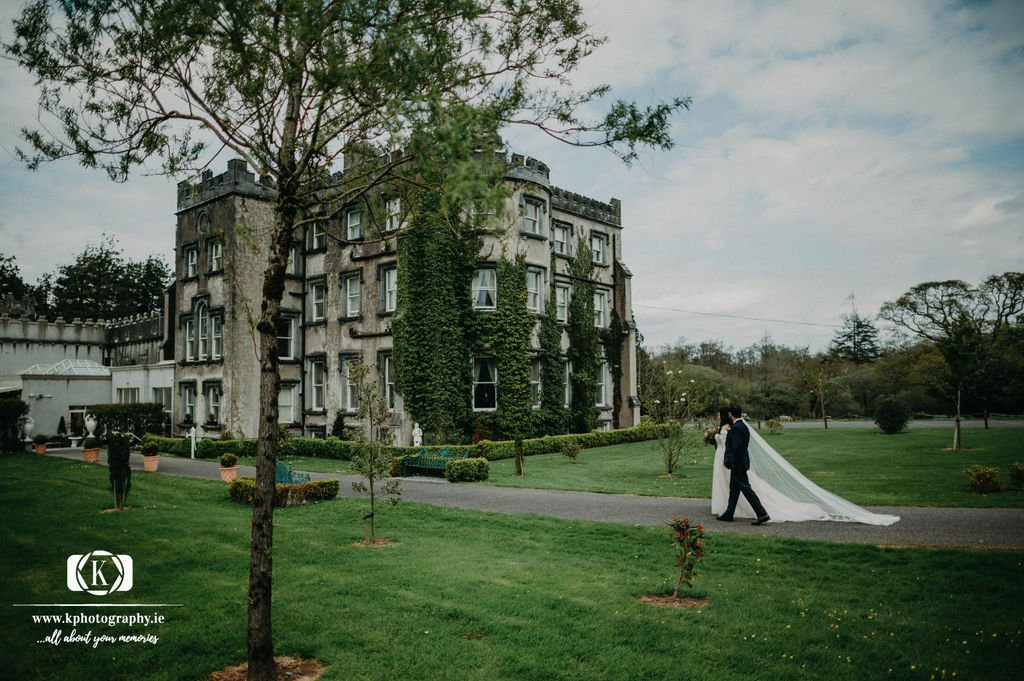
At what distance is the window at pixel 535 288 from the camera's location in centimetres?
2936

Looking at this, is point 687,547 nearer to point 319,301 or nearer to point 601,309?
point 601,309

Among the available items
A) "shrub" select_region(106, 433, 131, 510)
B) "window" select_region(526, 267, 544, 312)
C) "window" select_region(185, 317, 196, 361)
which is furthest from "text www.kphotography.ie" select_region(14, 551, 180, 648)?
"window" select_region(185, 317, 196, 361)

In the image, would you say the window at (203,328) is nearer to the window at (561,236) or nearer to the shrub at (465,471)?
the window at (561,236)

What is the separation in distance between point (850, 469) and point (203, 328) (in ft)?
97.8

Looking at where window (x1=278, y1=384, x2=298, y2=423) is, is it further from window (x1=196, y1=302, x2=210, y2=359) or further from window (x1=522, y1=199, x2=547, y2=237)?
window (x1=522, y1=199, x2=547, y2=237)

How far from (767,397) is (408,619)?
47.3m

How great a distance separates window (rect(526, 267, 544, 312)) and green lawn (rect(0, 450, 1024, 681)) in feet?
59.7

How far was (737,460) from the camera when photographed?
11.9 meters

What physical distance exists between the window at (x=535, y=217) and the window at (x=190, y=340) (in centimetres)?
1822

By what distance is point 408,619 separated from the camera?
6.97m

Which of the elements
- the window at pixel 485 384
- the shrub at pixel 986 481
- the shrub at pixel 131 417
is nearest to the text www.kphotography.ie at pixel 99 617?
the shrub at pixel 986 481

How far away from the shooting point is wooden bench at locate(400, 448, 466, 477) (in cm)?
2014

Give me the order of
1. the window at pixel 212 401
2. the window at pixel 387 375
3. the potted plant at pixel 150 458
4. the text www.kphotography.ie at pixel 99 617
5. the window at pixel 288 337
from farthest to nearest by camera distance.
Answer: the window at pixel 288 337 < the window at pixel 212 401 < the window at pixel 387 375 < the potted plant at pixel 150 458 < the text www.kphotography.ie at pixel 99 617

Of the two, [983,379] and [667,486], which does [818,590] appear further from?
[983,379]
